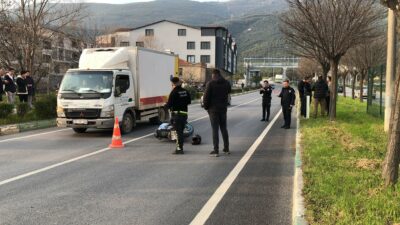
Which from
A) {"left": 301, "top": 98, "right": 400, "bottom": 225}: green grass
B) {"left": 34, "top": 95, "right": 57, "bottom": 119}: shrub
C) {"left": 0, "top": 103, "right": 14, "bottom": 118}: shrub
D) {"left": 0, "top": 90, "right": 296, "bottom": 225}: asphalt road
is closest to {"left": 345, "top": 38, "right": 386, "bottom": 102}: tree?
{"left": 34, "top": 95, "right": 57, "bottom": 119}: shrub

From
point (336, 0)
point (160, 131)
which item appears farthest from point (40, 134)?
point (336, 0)

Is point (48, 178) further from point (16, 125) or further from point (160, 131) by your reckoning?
point (16, 125)

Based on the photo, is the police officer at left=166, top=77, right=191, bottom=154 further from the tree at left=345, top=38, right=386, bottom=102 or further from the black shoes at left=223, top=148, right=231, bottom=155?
the tree at left=345, top=38, right=386, bottom=102

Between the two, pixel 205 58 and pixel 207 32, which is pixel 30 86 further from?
pixel 207 32

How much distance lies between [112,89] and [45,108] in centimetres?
559

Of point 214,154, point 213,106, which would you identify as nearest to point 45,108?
point 213,106

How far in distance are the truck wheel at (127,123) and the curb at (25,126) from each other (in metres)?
3.81

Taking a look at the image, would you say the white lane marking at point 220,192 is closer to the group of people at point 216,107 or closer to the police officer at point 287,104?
the group of people at point 216,107

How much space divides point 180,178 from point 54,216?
2.78 m

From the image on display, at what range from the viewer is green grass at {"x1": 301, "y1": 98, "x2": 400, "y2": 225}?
5.44 m

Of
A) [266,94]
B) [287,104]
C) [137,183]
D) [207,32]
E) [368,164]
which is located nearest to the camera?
[137,183]

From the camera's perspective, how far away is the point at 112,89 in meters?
14.8

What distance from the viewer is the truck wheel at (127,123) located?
15.4 metres

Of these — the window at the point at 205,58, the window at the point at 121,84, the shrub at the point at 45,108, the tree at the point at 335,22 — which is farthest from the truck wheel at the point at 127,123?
the window at the point at 205,58
